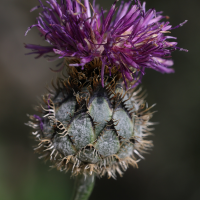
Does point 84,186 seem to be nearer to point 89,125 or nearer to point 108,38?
point 89,125

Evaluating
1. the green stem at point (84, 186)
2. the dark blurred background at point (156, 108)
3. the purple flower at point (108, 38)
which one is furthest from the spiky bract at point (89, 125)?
the dark blurred background at point (156, 108)

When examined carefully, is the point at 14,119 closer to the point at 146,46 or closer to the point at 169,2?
the point at 146,46

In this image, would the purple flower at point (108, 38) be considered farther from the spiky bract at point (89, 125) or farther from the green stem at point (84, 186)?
the green stem at point (84, 186)

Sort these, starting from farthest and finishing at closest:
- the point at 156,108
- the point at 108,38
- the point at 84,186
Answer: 1. the point at 156,108
2. the point at 84,186
3. the point at 108,38

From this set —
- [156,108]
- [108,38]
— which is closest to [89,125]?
[108,38]

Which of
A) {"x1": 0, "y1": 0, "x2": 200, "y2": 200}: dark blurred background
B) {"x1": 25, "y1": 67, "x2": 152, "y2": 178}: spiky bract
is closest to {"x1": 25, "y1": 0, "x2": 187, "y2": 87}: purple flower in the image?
{"x1": 25, "y1": 67, "x2": 152, "y2": 178}: spiky bract

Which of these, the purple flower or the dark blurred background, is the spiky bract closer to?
the purple flower
